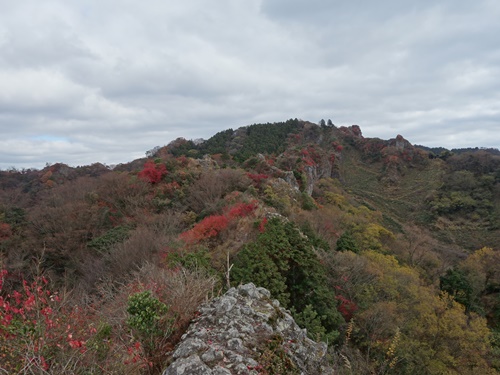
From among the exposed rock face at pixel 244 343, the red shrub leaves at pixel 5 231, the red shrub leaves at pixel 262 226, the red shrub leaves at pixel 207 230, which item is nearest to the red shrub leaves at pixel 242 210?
the red shrub leaves at pixel 207 230

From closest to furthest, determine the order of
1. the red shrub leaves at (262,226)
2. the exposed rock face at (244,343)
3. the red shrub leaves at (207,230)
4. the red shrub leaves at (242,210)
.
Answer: the exposed rock face at (244,343) → the red shrub leaves at (262,226) → the red shrub leaves at (207,230) → the red shrub leaves at (242,210)

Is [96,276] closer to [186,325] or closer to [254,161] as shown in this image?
[186,325]

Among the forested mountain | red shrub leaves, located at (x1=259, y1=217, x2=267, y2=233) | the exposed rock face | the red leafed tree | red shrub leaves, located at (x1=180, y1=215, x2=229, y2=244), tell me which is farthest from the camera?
the red leafed tree

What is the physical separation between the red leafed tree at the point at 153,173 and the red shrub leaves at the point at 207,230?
35.5 feet

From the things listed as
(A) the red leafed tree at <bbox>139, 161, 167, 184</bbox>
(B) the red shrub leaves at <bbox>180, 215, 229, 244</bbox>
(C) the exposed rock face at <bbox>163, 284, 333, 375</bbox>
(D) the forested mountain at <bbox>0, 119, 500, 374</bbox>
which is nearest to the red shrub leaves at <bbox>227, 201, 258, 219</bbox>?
(D) the forested mountain at <bbox>0, 119, 500, 374</bbox>

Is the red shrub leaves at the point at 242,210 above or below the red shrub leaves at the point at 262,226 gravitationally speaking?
above

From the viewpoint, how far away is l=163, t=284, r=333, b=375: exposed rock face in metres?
4.16

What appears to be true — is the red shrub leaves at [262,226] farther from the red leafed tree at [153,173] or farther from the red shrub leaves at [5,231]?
the red shrub leaves at [5,231]

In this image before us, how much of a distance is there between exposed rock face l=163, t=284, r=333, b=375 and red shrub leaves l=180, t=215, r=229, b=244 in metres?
7.75

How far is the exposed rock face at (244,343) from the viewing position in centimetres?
416

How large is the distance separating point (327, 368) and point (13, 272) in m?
17.5

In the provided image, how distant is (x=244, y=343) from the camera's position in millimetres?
4695

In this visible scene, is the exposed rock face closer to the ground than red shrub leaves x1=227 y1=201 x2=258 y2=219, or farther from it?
closer to the ground

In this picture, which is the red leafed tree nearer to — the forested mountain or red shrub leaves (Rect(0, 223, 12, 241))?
the forested mountain
